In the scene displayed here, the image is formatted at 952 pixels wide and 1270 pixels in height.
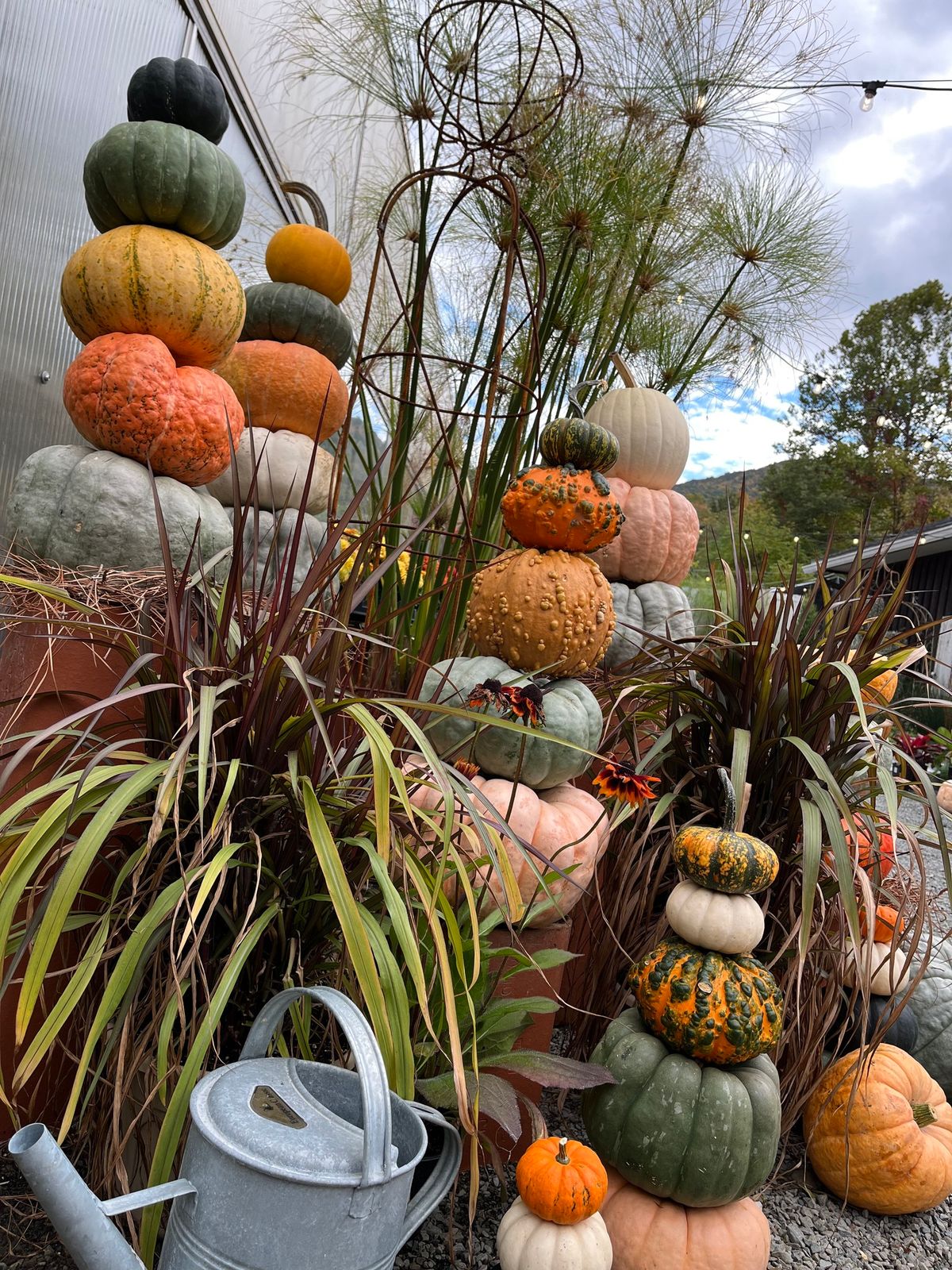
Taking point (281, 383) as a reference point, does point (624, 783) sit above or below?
below

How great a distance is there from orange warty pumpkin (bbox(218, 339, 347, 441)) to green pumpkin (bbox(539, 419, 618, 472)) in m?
0.80

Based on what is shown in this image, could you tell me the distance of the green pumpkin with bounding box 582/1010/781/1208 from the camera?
1466mm

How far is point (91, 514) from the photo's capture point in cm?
185

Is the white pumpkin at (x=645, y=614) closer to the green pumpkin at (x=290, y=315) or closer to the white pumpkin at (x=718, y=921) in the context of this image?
the green pumpkin at (x=290, y=315)

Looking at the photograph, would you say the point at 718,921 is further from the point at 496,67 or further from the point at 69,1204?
the point at 496,67

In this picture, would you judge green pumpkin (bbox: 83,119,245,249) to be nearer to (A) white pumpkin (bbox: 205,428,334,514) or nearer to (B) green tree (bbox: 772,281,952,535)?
(A) white pumpkin (bbox: 205,428,334,514)

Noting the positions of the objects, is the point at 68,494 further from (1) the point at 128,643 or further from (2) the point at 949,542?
(2) the point at 949,542

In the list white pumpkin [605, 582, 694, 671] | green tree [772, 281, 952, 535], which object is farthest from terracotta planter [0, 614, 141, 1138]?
green tree [772, 281, 952, 535]

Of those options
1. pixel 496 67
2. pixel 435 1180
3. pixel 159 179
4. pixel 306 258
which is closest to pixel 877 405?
pixel 496 67

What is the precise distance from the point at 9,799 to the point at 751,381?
14.1 ft

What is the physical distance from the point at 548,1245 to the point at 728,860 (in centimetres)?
64

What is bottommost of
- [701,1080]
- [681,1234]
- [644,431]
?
[681,1234]

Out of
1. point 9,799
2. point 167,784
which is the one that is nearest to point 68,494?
point 9,799

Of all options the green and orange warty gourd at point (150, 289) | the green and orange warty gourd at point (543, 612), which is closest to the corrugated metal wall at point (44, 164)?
the green and orange warty gourd at point (150, 289)
